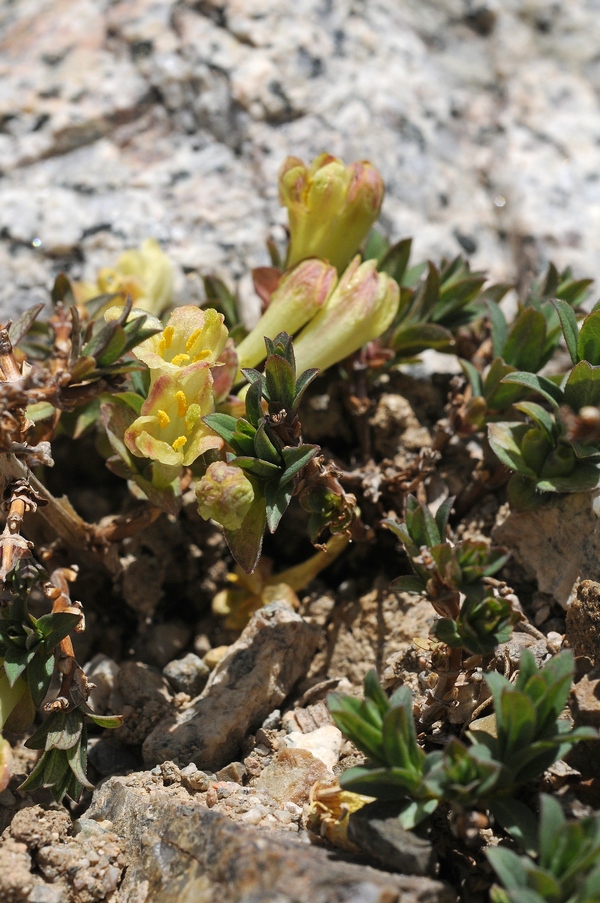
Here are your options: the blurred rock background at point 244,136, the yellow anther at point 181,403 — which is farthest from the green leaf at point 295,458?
the blurred rock background at point 244,136

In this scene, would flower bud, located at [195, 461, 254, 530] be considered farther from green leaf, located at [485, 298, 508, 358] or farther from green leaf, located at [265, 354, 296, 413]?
green leaf, located at [485, 298, 508, 358]

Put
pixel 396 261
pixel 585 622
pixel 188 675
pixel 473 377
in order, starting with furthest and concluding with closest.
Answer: pixel 396 261 < pixel 473 377 < pixel 188 675 < pixel 585 622

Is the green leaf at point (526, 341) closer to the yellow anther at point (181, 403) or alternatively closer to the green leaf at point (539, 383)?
the green leaf at point (539, 383)

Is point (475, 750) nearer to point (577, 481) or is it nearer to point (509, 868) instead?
point (509, 868)

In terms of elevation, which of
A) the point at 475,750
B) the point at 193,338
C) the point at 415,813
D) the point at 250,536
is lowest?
the point at 415,813

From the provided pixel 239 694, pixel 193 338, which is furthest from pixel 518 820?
pixel 193 338

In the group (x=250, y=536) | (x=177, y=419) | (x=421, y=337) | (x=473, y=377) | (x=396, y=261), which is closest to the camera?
(x=250, y=536)

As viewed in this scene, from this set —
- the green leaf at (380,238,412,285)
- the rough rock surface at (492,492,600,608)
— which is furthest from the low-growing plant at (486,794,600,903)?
the green leaf at (380,238,412,285)
